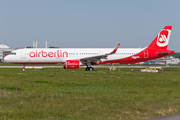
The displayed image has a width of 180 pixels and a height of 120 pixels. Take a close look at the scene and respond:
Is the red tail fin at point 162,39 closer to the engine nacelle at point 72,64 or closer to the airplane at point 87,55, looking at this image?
the airplane at point 87,55

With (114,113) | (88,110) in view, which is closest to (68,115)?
(88,110)

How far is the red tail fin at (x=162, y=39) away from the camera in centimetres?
4544

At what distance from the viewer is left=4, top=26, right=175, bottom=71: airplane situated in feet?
139

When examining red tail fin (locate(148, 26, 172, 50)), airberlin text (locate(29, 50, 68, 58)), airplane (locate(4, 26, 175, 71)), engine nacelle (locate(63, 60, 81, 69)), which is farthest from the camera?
red tail fin (locate(148, 26, 172, 50))

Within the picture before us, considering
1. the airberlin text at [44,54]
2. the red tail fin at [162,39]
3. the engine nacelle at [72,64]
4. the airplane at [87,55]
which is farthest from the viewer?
the red tail fin at [162,39]

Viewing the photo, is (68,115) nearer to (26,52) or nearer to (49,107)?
(49,107)

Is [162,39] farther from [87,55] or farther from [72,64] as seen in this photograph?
[72,64]

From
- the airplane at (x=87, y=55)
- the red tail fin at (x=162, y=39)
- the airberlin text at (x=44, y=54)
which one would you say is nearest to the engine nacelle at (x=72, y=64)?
the airplane at (x=87, y=55)

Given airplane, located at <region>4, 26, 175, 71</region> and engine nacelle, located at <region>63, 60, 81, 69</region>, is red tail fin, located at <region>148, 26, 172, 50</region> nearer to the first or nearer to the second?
airplane, located at <region>4, 26, 175, 71</region>

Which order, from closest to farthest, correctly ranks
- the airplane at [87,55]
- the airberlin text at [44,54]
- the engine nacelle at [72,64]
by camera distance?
the engine nacelle at [72,64] < the airplane at [87,55] < the airberlin text at [44,54]

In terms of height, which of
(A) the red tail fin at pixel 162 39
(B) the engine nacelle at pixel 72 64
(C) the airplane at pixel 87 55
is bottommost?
(B) the engine nacelle at pixel 72 64

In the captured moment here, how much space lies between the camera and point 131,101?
43.0ft

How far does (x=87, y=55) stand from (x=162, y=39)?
1404cm

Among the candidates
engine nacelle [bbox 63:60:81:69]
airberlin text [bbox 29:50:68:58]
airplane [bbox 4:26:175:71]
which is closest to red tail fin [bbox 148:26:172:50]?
airplane [bbox 4:26:175:71]
